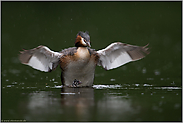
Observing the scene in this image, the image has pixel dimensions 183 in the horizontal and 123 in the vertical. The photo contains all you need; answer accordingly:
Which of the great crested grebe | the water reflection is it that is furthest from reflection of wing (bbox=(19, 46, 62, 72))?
the water reflection

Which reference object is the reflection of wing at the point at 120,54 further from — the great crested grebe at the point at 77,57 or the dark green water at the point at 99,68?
the dark green water at the point at 99,68

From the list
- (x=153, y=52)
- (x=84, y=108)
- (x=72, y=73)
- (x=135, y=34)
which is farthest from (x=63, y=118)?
(x=135, y=34)

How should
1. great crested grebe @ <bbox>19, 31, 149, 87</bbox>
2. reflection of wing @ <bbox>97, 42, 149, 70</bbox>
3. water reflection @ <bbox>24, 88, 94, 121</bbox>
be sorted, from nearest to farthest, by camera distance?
1. water reflection @ <bbox>24, 88, 94, 121</bbox>
2. great crested grebe @ <bbox>19, 31, 149, 87</bbox>
3. reflection of wing @ <bbox>97, 42, 149, 70</bbox>

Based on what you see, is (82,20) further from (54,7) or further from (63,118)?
(63,118)

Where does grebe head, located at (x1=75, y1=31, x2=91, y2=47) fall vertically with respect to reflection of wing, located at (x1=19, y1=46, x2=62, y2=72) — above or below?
above

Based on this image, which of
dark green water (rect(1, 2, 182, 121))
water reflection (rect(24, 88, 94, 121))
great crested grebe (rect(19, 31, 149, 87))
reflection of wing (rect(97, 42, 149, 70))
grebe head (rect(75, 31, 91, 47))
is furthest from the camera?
reflection of wing (rect(97, 42, 149, 70))

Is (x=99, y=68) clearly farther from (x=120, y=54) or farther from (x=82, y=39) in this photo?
(x=82, y=39)

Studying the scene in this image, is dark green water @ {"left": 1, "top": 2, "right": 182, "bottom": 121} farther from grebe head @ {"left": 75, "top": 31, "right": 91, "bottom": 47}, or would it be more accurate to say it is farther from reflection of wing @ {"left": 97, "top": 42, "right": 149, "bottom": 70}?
grebe head @ {"left": 75, "top": 31, "right": 91, "bottom": 47}
